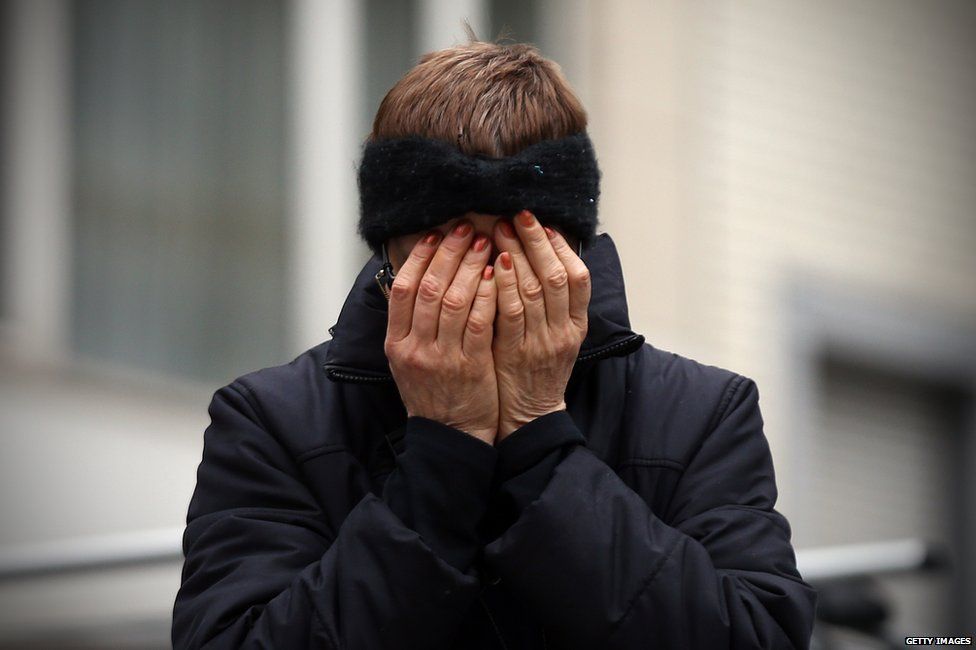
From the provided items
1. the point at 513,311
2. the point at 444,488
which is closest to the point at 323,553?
the point at 444,488

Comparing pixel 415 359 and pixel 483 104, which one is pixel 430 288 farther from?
pixel 483 104

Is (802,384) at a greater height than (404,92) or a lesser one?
lesser

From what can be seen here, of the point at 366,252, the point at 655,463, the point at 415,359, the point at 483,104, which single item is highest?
the point at 483,104

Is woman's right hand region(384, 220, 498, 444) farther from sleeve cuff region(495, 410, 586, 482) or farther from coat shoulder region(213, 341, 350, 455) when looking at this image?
coat shoulder region(213, 341, 350, 455)

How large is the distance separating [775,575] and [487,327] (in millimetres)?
597

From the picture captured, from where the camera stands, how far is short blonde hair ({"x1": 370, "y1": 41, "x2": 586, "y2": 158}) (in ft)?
8.52

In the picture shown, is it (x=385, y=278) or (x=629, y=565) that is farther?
(x=385, y=278)

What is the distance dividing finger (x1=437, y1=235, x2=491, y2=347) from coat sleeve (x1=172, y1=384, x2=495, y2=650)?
0.48ft

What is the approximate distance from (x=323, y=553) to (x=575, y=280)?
60 cm

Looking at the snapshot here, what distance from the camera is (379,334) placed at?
2672 mm

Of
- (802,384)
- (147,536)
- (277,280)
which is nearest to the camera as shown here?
(147,536)

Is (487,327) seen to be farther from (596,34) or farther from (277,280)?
(596,34)

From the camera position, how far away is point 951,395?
1060 cm

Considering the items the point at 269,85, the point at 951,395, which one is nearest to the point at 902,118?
the point at 951,395
